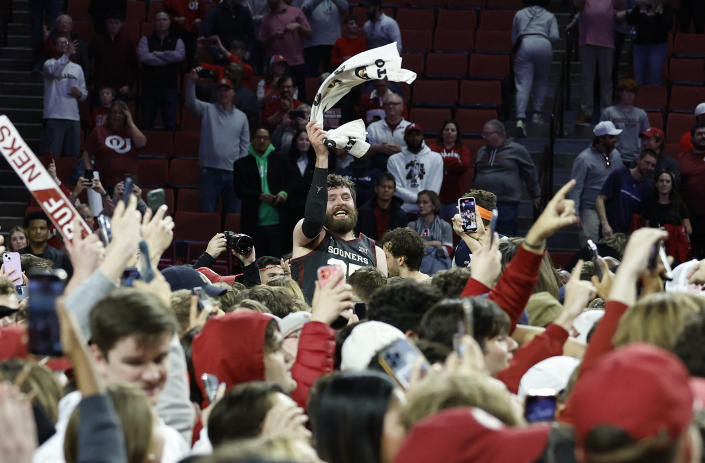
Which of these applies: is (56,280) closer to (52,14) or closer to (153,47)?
(153,47)

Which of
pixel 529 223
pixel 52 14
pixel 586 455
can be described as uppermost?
pixel 52 14

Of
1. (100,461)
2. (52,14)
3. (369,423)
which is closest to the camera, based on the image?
(100,461)

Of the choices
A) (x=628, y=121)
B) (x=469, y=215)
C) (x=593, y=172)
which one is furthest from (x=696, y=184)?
(x=469, y=215)

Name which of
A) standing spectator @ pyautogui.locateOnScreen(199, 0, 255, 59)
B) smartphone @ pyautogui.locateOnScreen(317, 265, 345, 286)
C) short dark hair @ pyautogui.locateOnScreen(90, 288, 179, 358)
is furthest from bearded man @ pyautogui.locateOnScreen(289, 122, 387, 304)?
standing spectator @ pyautogui.locateOnScreen(199, 0, 255, 59)

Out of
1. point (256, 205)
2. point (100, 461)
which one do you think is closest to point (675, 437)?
point (100, 461)

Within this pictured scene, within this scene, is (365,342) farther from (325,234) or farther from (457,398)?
(325,234)

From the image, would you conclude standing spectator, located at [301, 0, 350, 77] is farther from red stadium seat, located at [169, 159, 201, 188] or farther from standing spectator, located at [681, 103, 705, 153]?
standing spectator, located at [681, 103, 705, 153]

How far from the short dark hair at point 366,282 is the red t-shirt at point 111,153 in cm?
693

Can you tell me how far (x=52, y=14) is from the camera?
1467 cm

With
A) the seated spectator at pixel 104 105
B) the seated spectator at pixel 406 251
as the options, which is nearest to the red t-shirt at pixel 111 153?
the seated spectator at pixel 104 105

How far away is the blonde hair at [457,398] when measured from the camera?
2656 millimetres

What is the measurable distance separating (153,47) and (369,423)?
36.4 feet

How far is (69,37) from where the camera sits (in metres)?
13.5

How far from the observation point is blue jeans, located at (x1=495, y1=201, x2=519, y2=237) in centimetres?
1074
